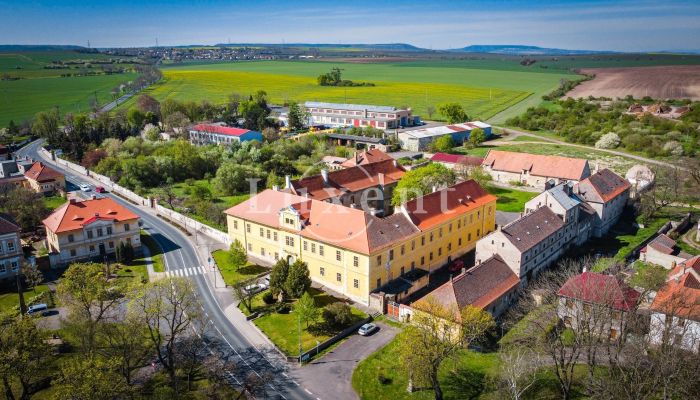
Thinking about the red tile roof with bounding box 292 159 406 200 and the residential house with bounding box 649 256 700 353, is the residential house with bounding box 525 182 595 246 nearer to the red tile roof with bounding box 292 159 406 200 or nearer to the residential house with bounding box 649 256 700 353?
the residential house with bounding box 649 256 700 353

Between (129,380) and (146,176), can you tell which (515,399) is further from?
(146,176)

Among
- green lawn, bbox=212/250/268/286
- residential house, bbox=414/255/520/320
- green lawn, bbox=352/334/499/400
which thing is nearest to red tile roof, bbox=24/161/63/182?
green lawn, bbox=212/250/268/286

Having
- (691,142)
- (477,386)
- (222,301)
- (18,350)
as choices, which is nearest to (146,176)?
(222,301)

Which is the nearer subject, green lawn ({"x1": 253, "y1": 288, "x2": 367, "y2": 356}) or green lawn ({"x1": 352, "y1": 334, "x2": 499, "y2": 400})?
green lawn ({"x1": 352, "y1": 334, "x2": 499, "y2": 400})

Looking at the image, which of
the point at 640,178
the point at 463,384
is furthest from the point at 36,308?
the point at 640,178

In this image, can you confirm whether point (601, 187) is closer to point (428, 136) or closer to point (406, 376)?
point (406, 376)

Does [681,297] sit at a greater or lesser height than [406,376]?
greater

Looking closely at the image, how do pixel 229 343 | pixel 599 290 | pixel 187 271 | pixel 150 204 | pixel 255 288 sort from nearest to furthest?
pixel 599 290, pixel 229 343, pixel 255 288, pixel 187 271, pixel 150 204
